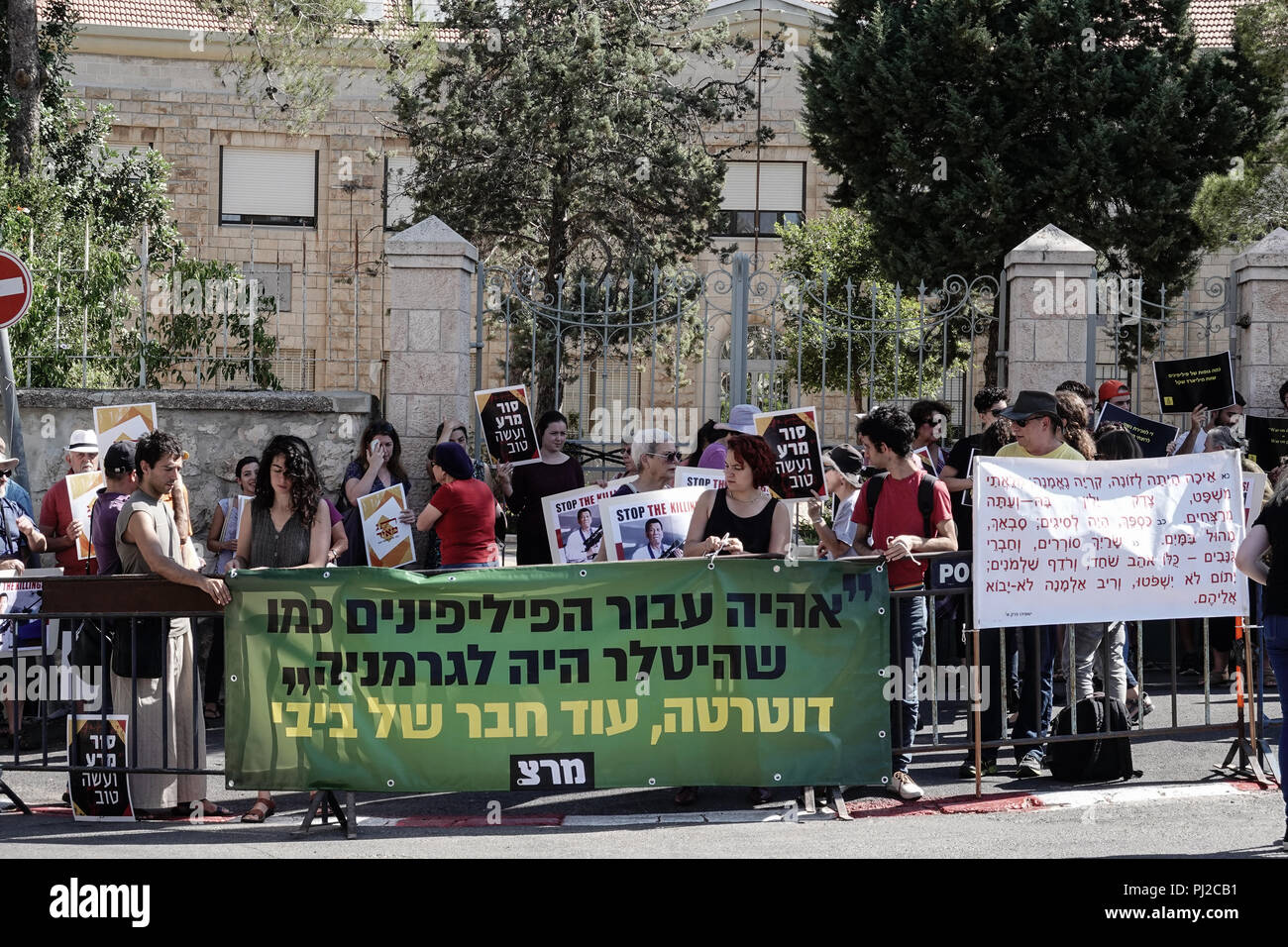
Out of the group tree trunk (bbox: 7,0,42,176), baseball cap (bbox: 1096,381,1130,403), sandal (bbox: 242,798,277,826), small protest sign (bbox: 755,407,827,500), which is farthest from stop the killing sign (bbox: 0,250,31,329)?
tree trunk (bbox: 7,0,42,176)

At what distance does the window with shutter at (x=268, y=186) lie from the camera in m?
34.9

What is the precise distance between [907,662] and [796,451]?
8.47ft

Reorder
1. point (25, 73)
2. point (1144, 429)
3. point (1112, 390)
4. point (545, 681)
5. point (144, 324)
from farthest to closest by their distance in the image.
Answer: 1. point (25, 73)
2. point (144, 324)
3. point (1112, 390)
4. point (1144, 429)
5. point (545, 681)

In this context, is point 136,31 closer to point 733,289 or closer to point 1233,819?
point 733,289

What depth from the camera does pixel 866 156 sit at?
21.0 meters

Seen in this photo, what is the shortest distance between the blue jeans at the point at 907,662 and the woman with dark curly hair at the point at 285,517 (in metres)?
2.87

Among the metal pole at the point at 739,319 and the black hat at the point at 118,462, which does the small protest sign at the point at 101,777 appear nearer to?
the black hat at the point at 118,462

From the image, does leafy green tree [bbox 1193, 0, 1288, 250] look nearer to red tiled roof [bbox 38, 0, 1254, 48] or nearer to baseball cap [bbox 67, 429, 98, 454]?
baseball cap [bbox 67, 429, 98, 454]

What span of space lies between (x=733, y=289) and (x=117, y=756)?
19.8 ft

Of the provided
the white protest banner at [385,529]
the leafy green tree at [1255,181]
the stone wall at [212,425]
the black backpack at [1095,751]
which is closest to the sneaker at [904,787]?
the black backpack at [1095,751]

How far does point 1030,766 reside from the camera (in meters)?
7.24

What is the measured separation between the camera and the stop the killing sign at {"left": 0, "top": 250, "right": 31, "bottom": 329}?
9195 mm

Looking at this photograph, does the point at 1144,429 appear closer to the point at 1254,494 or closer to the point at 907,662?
the point at 1254,494

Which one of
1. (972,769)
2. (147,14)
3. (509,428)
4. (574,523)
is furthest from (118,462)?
(147,14)
